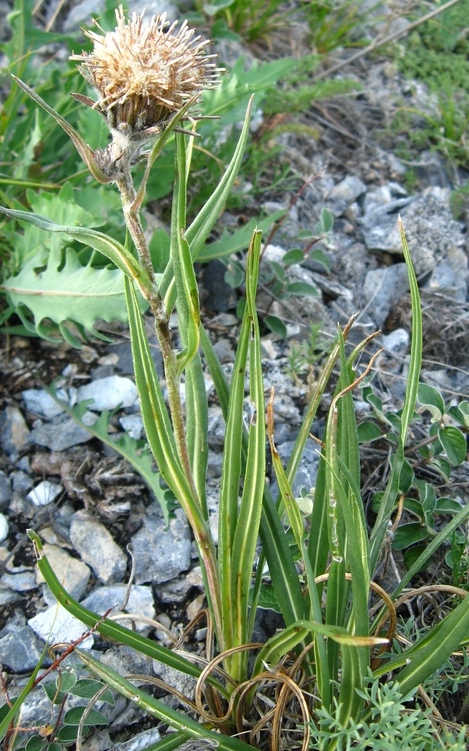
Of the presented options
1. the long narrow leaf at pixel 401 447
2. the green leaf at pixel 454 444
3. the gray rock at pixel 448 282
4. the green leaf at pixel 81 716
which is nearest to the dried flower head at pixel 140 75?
the long narrow leaf at pixel 401 447

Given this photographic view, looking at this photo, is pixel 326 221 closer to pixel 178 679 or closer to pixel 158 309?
pixel 158 309

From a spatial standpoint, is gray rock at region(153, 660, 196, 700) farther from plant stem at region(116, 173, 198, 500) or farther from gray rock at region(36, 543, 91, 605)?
plant stem at region(116, 173, 198, 500)

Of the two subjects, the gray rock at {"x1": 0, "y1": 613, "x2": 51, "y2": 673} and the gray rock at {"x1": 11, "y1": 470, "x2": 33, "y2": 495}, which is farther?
the gray rock at {"x1": 11, "y1": 470, "x2": 33, "y2": 495}

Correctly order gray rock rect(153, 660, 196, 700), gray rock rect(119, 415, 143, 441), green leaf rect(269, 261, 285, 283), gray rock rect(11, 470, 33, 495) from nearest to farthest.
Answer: gray rock rect(153, 660, 196, 700), gray rock rect(11, 470, 33, 495), gray rock rect(119, 415, 143, 441), green leaf rect(269, 261, 285, 283)

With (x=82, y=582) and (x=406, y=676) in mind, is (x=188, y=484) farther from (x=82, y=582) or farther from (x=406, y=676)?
(x=82, y=582)

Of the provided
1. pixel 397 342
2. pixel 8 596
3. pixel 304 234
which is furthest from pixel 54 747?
pixel 304 234

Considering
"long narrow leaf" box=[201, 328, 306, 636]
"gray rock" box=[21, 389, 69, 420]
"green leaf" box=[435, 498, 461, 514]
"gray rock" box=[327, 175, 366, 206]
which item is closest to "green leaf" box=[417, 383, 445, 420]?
"green leaf" box=[435, 498, 461, 514]

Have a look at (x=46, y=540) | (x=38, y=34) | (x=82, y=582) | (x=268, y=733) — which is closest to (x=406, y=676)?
(x=268, y=733)

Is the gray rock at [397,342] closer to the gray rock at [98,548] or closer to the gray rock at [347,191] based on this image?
the gray rock at [347,191]
